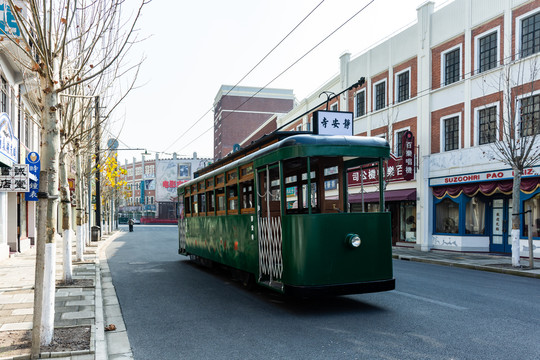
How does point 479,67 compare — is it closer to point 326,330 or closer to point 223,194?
point 223,194

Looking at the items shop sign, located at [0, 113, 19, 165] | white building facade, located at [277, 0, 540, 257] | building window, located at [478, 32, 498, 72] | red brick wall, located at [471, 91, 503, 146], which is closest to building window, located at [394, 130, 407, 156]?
white building facade, located at [277, 0, 540, 257]

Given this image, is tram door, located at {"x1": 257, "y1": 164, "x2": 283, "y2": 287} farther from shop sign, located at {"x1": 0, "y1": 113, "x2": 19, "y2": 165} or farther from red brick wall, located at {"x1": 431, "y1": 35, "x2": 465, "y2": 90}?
red brick wall, located at {"x1": 431, "y1": 35, "x2": 465, "y2": 90}

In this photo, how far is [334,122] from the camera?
11219 mm

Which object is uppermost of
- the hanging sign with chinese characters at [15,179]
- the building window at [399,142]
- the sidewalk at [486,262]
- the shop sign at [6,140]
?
the building window at [399,142]

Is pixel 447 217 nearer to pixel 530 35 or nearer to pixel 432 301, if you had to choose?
pixel 530 35

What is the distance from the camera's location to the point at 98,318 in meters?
7.21

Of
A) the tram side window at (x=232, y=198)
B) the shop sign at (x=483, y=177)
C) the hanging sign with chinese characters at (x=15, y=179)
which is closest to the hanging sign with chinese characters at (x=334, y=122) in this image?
the tram side window at (x=232, y=198)

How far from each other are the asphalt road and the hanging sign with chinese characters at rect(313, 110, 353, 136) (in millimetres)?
3790

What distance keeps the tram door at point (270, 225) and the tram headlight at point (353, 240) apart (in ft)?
3.71

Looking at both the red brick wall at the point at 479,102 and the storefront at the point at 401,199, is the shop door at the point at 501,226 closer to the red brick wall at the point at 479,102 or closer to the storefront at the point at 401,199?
the red brick wall at the point at 479,102

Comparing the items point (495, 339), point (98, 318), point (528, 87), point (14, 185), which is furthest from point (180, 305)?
point (528, 87)

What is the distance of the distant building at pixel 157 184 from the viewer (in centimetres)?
8138

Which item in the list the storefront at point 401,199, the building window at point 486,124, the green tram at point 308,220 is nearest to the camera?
the green tram at point 308,220

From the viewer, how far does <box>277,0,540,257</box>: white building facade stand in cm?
1762
